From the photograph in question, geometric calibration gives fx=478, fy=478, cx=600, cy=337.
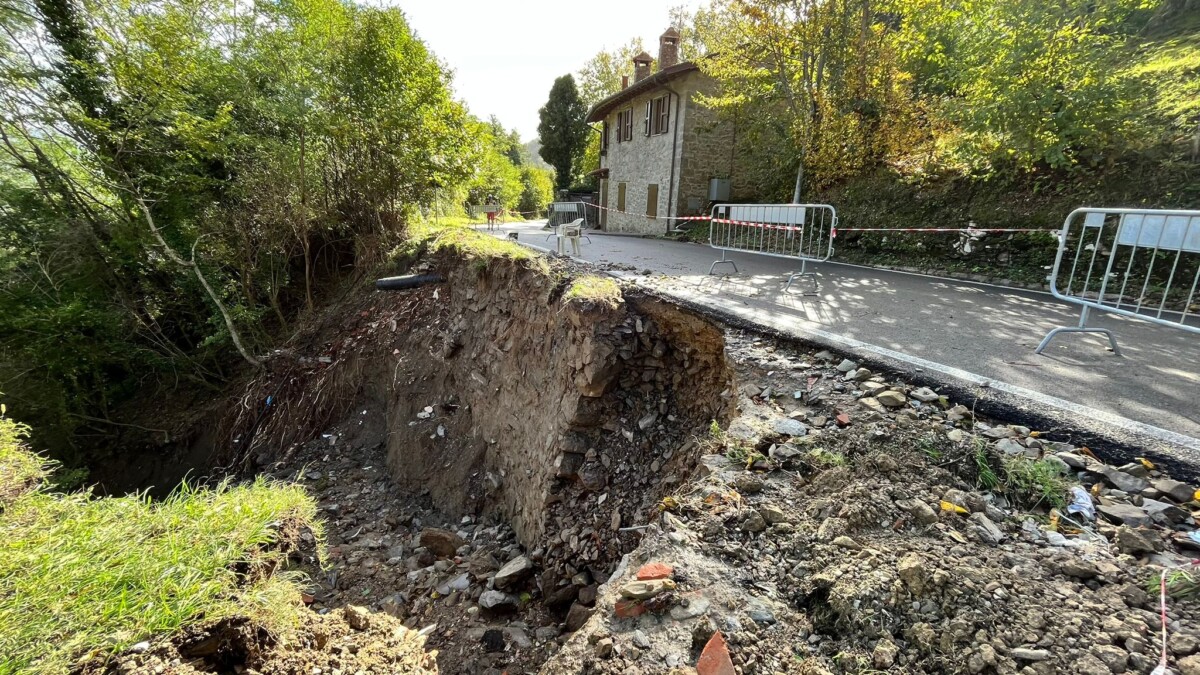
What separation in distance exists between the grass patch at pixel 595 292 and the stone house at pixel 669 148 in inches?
373

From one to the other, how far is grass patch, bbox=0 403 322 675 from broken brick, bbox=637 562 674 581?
250 centimetres

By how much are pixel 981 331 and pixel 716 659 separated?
14.7 feet

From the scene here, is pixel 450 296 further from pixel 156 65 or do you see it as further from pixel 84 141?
pixel 84 141

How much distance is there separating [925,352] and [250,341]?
39.9ft

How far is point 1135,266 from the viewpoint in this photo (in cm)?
638

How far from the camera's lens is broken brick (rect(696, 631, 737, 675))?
5.82 feet

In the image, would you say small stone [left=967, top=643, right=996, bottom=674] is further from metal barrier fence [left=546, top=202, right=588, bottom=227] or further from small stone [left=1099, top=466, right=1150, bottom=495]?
metal barrier fence [left=546, top=202, right=588, bottom=227]

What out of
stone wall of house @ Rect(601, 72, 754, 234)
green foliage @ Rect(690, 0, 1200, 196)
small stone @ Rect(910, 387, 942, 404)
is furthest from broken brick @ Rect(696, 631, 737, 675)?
stone wall of house @ Rect(601, 72, 754, 234)

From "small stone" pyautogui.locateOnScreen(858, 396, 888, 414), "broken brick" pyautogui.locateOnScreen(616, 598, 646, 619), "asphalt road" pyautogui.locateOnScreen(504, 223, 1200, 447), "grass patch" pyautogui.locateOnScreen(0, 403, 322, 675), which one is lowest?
"grass patch" pyautogui.locateOnScreen(0, 403, 322, 675)

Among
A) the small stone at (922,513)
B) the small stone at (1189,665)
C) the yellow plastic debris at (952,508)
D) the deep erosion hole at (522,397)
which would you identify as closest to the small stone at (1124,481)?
the yellow plastic debris at (952,508)

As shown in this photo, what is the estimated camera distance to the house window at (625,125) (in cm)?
1992

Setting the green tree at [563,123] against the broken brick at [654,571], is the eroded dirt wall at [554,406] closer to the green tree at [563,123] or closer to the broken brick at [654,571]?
the broken brick at [654,571]

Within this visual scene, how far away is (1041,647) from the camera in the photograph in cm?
163

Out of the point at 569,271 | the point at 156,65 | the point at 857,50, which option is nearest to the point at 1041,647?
the point at 569,271
